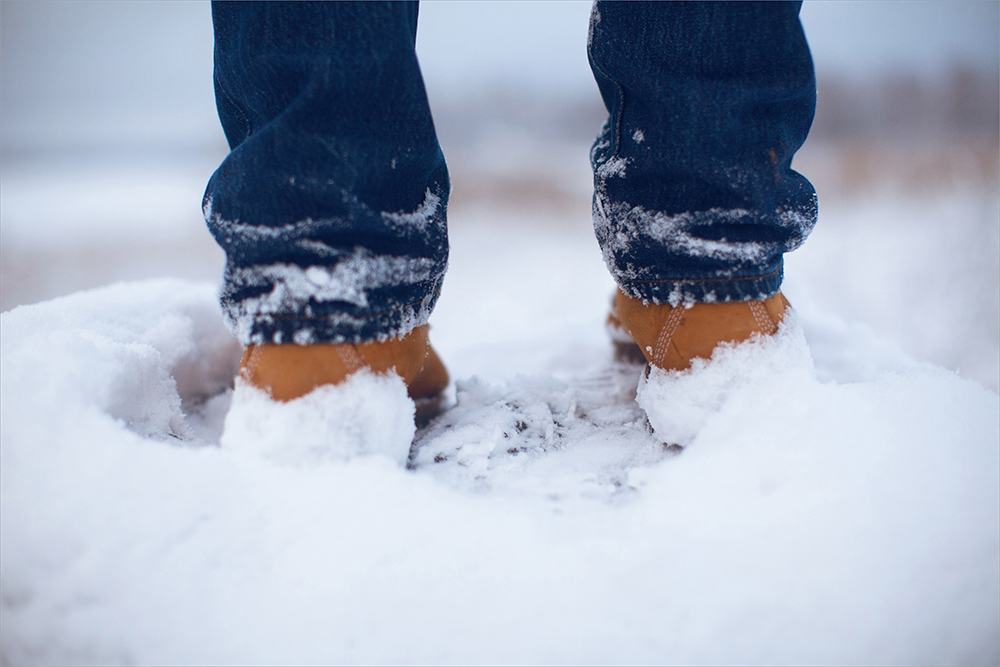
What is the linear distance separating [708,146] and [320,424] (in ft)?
1.32

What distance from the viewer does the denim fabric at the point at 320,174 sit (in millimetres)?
428

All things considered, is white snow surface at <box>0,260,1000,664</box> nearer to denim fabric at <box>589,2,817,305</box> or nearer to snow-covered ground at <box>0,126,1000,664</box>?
snow-covered ground at <box>0,126,1000,664</box>

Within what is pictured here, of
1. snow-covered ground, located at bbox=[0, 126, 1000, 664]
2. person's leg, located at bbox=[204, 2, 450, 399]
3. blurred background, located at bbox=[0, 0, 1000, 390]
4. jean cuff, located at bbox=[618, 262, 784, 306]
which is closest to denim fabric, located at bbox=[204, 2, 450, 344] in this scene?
person's leg, located at bbox=[204, 2, 450, 399]

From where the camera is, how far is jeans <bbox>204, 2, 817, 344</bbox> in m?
0.43

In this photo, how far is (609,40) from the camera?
52 centimetres

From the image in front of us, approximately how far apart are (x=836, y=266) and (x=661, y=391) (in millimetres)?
891

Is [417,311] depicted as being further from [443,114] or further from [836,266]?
[443,114]

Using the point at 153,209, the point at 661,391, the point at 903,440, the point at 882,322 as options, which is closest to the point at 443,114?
the point at 153,209

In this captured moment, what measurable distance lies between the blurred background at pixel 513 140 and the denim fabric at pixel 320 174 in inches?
30.8

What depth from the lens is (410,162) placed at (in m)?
0.47

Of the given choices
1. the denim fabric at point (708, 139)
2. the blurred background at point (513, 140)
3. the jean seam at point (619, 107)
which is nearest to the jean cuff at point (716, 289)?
the denim fabric at point (708, 139)

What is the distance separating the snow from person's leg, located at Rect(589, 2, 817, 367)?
0.08 metres

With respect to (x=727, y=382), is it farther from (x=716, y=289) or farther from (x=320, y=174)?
(x=320, y=174)

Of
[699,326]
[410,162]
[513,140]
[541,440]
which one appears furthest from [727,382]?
[513,140]
